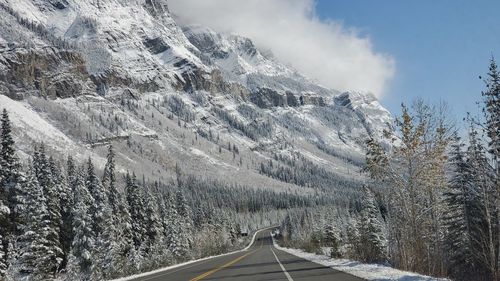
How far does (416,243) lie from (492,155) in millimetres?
8279

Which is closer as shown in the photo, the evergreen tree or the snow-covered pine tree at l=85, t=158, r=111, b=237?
the evergreen tree

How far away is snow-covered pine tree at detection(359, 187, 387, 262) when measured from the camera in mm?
34000

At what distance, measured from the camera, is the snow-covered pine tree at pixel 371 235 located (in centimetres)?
3400

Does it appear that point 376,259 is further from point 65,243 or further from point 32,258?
point 65,243

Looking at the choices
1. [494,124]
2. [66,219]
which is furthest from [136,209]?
[494,124]

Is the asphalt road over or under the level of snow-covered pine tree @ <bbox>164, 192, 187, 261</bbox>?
under

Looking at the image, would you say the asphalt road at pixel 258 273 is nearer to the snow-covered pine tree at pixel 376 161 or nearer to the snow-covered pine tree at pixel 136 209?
the snow-covered pine tree at pixel 376 161

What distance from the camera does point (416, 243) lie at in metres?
24.2

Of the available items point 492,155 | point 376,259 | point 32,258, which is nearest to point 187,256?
point 32,258

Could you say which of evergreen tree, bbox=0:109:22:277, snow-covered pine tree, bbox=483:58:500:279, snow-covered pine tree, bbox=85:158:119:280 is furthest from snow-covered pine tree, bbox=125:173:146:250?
snow-covered pine tree, bbox=483:58:500:279

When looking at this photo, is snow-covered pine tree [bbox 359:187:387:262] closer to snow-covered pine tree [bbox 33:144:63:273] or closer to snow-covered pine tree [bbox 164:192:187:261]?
snow-covered pine tree [bbox 164:192:187:261]

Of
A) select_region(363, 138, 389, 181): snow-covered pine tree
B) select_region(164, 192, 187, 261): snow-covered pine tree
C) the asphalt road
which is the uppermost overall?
select_region(363, 138, 389, 181): snow-covered pine tree

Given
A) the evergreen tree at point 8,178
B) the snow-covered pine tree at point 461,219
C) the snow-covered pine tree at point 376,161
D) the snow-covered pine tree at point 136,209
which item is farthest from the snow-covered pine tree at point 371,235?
the snow-covered pine tree at point 136,209

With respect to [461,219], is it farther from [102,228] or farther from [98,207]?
[98,207]
